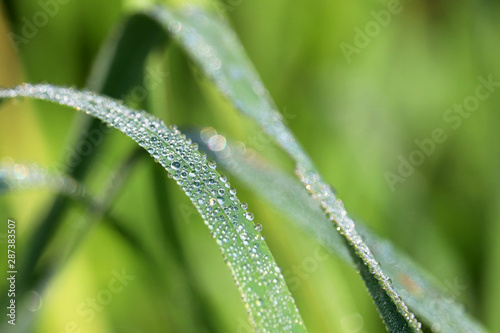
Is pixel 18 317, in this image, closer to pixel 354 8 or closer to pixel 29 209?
pixel 29 209

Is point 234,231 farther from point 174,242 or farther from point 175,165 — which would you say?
point 174,242

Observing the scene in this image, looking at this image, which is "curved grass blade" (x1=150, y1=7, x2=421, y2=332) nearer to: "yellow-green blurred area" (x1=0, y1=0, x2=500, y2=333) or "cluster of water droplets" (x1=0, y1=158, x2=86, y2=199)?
"yellow-green blurred area" (x1=0, y1=0, x2=500, y2=333)

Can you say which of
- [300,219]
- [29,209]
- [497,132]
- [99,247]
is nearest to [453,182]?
[497,132]

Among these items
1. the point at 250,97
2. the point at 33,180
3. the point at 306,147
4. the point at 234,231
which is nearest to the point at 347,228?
the point at 234,231

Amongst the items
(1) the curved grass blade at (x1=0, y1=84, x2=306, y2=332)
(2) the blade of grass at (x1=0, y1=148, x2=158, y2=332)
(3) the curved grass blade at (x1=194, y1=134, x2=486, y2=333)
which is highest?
(3) the curved grass blade at (x1=194, y1=134, x2=486, y2=333)

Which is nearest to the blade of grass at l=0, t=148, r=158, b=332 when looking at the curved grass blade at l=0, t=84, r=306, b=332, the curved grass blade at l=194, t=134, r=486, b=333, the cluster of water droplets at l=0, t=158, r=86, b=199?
the cluster of water droplets at l=0, t=158, r=86, b=199

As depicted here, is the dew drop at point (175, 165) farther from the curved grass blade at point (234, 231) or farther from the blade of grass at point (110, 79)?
the blade of grass at point (110, 79)
